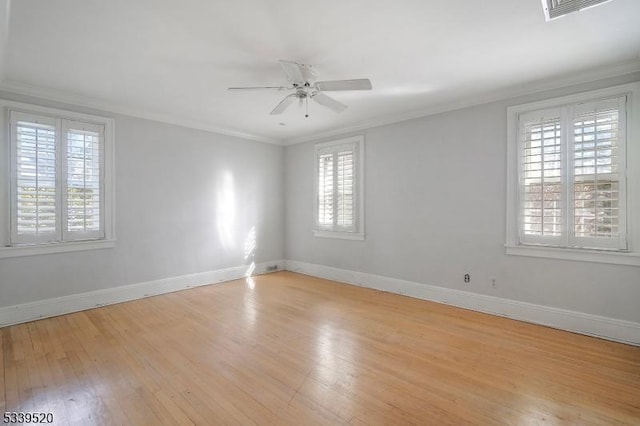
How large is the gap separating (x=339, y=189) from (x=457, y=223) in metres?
2.16

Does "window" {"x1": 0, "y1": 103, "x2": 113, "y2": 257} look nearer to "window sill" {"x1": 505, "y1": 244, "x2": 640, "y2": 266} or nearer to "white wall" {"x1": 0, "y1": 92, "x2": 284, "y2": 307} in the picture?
Result: "white wall" {"x1": 0, "y1": 92, "x2": 284, "y2": 307}

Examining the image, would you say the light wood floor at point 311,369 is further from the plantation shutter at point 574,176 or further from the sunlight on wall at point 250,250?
the sunlight on wall at point 250,250

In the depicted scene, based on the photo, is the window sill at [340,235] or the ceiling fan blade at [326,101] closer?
the ceiling fan blade at [326,101]

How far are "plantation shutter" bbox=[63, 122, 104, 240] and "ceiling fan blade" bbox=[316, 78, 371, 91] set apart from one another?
3285 millimetres

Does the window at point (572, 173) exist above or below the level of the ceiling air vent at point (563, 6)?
below

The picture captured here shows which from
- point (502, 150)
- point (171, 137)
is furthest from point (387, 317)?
point (171, 137)

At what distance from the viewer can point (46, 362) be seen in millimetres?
2676

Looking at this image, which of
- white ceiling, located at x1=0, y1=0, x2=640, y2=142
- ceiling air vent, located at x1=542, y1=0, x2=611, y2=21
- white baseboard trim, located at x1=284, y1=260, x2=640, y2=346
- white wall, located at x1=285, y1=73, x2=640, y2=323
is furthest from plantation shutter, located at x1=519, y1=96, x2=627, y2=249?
ceiling air vent, located at x1=542, y1=0, x2=611, y2=21

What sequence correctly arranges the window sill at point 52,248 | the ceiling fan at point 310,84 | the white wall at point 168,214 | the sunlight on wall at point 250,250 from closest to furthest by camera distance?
1. the ceiling fan at point 310,84
2. the window sill at point 52,248
3. the white wall at point 168,214
4. the sunlight on wall at point 250,250

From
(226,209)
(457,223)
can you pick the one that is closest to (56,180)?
(226,209)

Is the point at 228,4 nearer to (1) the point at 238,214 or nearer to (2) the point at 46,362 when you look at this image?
(2) the point at 46,362

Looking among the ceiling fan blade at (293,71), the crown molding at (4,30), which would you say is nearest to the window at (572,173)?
the ceiling fan blade at (293,71)

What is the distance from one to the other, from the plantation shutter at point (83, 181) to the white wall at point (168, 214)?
22 cm

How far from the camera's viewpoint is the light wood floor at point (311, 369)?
2025mm
